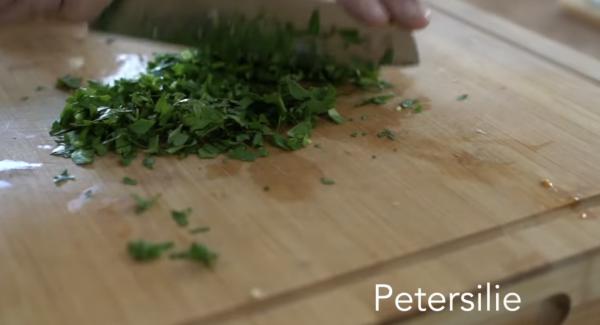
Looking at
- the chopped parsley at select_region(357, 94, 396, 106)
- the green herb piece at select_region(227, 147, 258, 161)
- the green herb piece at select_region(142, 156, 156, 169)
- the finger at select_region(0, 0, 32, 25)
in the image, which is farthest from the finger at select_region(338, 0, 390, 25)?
the finger at select_region(0, 0, 32, 25)

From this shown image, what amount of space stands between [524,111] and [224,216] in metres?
0.66

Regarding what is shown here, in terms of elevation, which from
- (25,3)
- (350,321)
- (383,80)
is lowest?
(350,321)

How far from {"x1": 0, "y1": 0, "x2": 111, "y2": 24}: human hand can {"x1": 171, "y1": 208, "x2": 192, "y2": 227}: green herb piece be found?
0.54 m

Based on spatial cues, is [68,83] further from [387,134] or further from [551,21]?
[551,21]

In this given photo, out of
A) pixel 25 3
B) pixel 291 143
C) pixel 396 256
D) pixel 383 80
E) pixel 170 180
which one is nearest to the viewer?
pixel 396 256

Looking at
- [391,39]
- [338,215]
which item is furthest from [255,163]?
[391,39]

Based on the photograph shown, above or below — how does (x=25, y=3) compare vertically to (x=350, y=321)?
above

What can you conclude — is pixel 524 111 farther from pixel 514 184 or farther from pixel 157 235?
pixel 157 235

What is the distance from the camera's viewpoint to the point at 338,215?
103 centimetres

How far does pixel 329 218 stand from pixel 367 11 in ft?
1.66

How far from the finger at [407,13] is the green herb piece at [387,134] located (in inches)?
9.7

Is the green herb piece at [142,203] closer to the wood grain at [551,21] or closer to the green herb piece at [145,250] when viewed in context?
the green herb piece at [145,250]

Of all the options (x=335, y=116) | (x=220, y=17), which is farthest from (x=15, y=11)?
(x=335, y=116)

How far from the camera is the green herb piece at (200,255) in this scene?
92 cm
